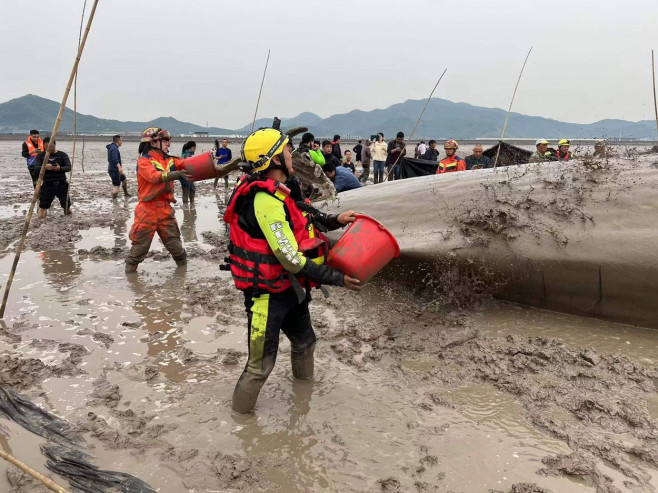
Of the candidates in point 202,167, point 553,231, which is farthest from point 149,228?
point 553,231

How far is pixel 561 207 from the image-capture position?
3949mm

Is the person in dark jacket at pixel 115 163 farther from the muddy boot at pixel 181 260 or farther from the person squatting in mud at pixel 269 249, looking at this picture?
the person squatting in mud at pixel 269 249

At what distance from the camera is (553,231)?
12.7 feet

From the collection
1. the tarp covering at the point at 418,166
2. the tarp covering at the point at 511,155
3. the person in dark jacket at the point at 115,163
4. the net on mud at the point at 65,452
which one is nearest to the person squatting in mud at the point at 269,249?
the net on mud at the point at 65,452

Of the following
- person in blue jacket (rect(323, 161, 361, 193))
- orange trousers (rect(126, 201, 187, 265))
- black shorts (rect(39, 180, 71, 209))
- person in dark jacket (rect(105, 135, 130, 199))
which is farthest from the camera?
person in dark jacket (rect(105, 135, 130, 199))

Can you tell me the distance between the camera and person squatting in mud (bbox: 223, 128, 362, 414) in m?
2.48

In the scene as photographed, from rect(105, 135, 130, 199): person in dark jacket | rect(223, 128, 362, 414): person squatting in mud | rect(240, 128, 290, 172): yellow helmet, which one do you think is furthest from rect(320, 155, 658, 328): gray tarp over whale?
rect(105, 135, 130, 199): person in dark jacket

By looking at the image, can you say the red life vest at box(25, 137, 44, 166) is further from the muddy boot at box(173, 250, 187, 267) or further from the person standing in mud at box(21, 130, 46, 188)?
the muddy boot at box(173, 250, 187, 267)

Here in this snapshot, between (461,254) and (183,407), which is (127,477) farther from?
(461,254)

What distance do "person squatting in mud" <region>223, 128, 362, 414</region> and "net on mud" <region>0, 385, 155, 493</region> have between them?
79 cm

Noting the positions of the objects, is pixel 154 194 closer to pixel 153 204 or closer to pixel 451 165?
pixel 153 204

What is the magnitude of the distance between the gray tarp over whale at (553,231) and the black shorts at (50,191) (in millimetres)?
7112

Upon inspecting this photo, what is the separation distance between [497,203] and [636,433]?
219 cm

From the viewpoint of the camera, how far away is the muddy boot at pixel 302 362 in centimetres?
315
